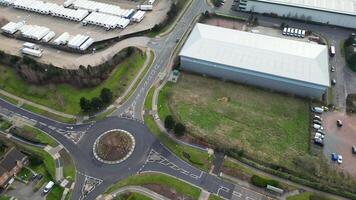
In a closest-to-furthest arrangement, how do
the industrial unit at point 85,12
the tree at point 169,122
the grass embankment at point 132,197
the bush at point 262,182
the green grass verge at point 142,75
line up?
the grass embankment at point 132,197 < the bush at point 262,182 < the tree at point 169,122 < the green grass verge at point 142,75 < the industrial unit at point 85,12

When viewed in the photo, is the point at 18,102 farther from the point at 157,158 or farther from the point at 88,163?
the point at 157,158

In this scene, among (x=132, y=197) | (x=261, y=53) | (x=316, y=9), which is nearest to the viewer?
(x=132, y=197)

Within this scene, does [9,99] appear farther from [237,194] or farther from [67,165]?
[237,194]

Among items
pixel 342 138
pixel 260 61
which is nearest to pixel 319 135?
pixel 342 138

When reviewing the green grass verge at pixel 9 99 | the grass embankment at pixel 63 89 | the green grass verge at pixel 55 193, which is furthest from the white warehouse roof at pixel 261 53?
the green grass verge at pixel 9 99

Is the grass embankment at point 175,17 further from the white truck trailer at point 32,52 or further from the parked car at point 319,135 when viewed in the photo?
the parked car at point 319,135

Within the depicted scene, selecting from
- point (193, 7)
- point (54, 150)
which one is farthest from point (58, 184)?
point (193, 7)

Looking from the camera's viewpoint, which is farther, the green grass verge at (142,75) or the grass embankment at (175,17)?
the grass embankment at (175,17)
